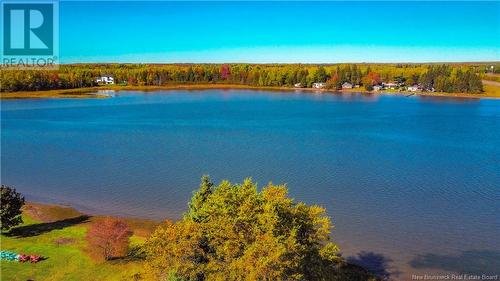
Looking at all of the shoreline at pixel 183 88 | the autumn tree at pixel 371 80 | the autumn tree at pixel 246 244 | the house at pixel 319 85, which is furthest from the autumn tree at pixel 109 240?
the house at pixel 319 85

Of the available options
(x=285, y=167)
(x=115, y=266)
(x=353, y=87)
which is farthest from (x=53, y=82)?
(x=115, y=266)

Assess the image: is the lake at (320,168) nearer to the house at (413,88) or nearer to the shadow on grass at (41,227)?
the shadow on grass at (41,227)

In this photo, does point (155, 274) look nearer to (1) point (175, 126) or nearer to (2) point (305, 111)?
(1) point (175, 126)

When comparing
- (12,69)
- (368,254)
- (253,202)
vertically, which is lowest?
(368,254)

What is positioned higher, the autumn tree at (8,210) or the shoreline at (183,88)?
the shoreline at (183,88)

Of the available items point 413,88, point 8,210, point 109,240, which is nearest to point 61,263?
point 109,240

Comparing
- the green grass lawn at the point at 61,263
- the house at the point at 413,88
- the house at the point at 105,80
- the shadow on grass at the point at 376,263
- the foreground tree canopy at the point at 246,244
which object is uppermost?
the house at the point at 105,80

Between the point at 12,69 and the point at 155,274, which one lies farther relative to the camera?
the point at 12,69
